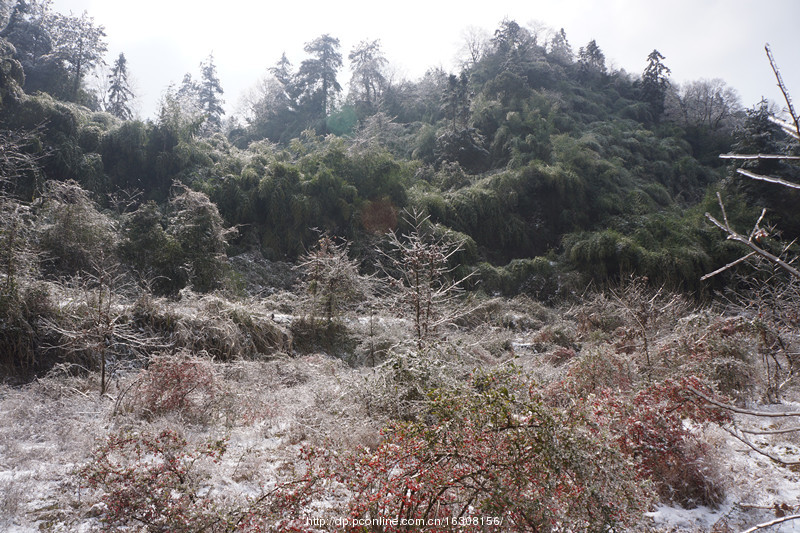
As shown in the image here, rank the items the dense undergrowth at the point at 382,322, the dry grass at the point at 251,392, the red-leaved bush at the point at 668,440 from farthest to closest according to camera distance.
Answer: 1. the red-leaved bush at the point at 668,440
2. the dry grass at the point at 251,392
3. the dense undergrowth at the point at 382,322

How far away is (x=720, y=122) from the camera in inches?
928

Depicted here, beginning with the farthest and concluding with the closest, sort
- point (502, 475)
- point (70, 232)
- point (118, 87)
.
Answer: point (118, 87) < point (70, 232) < point (502, 475)

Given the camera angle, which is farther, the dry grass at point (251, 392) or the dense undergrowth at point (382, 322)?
the dry grass at point (251, 392)

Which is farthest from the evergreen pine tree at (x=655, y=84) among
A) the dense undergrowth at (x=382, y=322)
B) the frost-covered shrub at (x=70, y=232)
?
the frost-covered shrub at (x=70, y=232)

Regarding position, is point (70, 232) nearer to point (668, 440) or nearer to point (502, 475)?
point (502, 475)

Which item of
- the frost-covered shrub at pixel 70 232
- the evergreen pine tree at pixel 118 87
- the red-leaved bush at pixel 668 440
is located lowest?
the red-leaved bush at pixel 668 440

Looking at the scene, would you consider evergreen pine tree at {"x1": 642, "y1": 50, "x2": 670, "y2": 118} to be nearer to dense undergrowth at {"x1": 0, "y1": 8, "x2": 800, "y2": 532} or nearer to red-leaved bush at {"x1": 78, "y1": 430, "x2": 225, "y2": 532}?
dense undergrowth at {"x1": 0, "y1": 8, "x2": 800, "y2": 532}

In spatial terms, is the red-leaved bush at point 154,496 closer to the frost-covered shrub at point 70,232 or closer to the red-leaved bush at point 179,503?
the red-leaved bush at point 179,503

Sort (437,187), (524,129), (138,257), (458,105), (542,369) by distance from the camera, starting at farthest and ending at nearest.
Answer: (458,105)
(524,129)
(437,187)
(138,257)
(542,369)

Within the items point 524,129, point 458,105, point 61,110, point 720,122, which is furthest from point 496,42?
point 61,110

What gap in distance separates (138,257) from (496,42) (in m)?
24.2

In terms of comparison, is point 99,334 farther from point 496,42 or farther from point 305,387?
point 496,42

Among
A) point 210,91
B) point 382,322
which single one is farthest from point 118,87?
point 382,322

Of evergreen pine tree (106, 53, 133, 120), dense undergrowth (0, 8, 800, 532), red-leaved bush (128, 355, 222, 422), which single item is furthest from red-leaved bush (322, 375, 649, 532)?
evergreen pine tree (106, 53, 133, 120)
